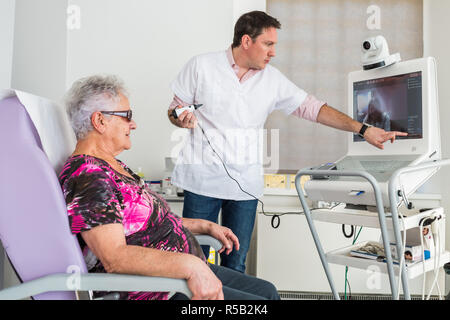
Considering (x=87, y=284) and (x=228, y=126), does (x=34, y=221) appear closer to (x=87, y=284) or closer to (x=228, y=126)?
(x=87, y=284)

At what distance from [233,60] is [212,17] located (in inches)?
47.9

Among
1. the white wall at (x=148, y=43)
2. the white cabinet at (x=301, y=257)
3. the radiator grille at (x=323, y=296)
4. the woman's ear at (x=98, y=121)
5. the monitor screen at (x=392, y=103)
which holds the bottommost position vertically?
the radiator grille at (x=323, y=296)

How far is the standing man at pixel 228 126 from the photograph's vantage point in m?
1.85

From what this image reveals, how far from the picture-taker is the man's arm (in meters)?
1.59

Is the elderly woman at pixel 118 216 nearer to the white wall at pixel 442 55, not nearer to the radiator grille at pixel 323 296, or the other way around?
the radiator grille at pixel 323 296

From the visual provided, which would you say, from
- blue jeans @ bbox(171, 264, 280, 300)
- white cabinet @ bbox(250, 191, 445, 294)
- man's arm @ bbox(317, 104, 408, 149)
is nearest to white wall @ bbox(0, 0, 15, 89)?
blue jeans @ bbox(171, 264, 280, 300)

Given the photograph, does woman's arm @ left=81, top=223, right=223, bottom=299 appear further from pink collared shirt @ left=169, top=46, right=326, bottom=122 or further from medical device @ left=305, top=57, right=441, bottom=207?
pink collared shirt @ left=169, top=46, right=326, bottom=122

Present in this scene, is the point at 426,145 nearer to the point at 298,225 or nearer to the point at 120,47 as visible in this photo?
the point at 298,225

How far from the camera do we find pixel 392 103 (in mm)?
1602

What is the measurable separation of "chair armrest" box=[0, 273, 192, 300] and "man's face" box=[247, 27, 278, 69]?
4.04 feet

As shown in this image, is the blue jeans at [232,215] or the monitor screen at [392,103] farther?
the blue jeans at [232,215]

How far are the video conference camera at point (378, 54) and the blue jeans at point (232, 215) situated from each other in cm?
80

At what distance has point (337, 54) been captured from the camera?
304cm

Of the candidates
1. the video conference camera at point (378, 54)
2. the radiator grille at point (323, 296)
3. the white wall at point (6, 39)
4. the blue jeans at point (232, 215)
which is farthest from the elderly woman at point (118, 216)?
the radiator grille at point (323, 296)
